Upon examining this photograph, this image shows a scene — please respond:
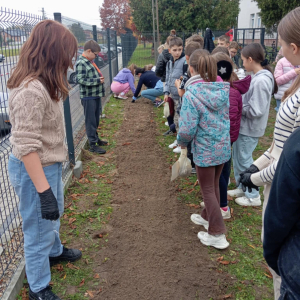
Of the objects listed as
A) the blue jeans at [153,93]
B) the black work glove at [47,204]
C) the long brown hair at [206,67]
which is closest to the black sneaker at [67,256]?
the black work glove at [47,204]

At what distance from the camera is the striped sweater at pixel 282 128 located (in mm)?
1840

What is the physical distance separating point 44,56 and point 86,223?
2350mm

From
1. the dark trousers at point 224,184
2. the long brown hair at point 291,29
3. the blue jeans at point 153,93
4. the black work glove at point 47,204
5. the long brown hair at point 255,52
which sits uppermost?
the long brown hair at point 291,29

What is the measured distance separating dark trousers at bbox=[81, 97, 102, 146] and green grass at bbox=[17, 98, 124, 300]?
390mm

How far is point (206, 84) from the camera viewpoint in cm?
307

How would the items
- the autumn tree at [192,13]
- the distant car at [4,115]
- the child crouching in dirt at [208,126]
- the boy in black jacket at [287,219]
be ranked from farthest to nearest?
the autumn tree at [192,13], the child crouching in dirt at [208,126], the distant car at [4,115], the boy in black jacket at [287,219]

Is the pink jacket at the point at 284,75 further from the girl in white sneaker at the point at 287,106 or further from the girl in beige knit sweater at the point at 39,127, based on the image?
the girl in beige knit sweater at the point at 39,127

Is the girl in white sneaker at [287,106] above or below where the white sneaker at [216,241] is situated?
above

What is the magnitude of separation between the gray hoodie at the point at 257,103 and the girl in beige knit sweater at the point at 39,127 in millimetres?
2362

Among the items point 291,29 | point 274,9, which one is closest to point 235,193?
point 291,29

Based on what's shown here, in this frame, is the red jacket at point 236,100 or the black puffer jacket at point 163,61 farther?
the black puffer jacket at point 163,61

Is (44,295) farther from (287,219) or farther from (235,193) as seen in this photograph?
(235,193)

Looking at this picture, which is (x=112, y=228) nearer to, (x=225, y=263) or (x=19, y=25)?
(x=225, y=263)

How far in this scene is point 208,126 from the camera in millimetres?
3186
